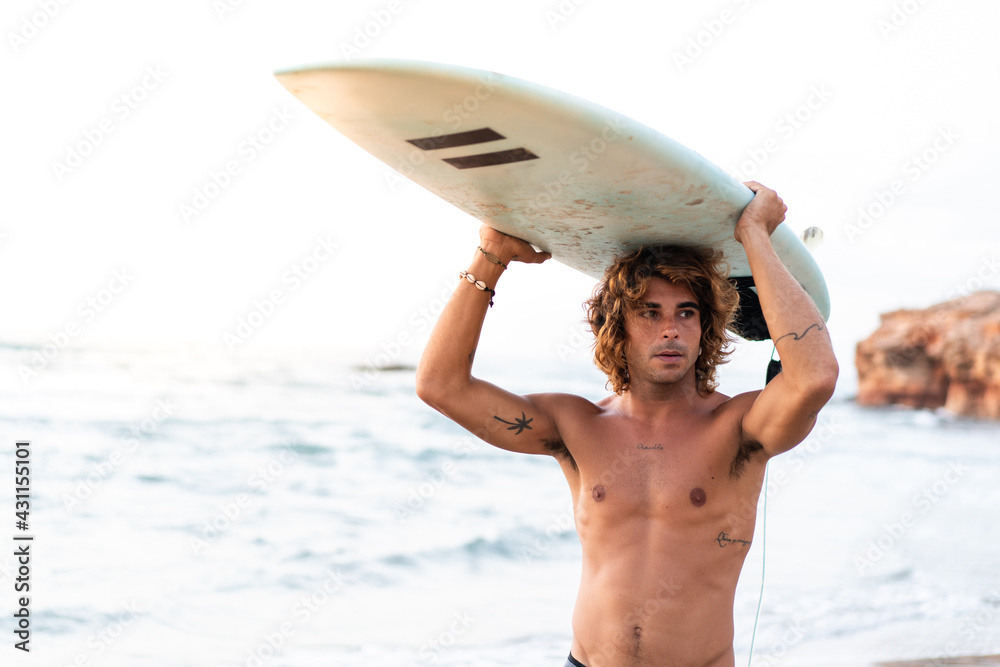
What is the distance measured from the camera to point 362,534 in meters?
9.30

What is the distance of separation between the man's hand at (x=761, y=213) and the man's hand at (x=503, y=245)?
0.59 m

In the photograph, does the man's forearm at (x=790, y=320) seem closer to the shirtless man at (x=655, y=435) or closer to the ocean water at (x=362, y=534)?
the shirtless man at (x=655, y=435)

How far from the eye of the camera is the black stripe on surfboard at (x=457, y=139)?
168 cm

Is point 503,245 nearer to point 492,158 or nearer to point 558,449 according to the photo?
point 492,158

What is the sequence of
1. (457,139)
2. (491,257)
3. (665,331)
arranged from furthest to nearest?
(491,257) < (665,331) < (457,139)

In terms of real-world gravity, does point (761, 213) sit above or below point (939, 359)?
below

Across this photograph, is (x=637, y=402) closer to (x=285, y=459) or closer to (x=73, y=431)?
(x=285, y=459)

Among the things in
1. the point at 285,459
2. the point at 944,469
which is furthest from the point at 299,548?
the point at 944,469

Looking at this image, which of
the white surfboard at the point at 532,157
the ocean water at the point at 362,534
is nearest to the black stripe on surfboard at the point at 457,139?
the white surfboard at the point at 532,157

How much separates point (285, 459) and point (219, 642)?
6.43m

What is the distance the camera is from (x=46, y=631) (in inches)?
240

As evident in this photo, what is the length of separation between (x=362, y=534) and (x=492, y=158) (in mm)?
8131

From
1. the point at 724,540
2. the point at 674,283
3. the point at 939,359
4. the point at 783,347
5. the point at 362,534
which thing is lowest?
the point at 362,534

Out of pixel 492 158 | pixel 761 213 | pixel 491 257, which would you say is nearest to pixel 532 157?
pixel 492 158
